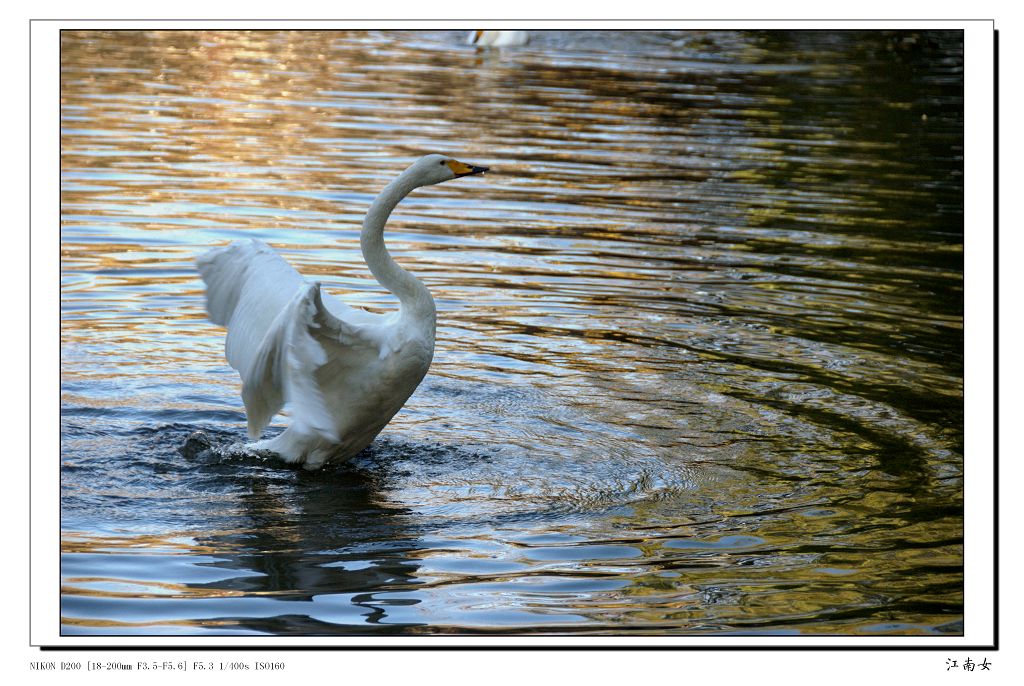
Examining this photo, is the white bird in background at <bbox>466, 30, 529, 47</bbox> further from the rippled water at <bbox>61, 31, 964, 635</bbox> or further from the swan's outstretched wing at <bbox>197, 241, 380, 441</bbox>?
the swan's outstretched wing at <bbox>197, 241, 380, 441</bbox>

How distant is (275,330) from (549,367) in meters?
3.30

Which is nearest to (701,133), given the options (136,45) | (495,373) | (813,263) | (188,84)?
(813,263)

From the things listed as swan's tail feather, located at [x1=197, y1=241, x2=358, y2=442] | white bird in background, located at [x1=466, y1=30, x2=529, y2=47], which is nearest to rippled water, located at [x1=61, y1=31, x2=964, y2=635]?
swan's tail feather, located at [x1=197, y1=241, x2=358, y2=442]

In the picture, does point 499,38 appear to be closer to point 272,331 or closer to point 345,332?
point 345,332

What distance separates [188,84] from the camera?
1805 centimetres

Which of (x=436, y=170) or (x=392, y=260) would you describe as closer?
(x=392, y=260)

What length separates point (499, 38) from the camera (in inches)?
855

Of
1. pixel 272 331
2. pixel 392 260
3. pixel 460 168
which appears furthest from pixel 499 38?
pixel 272 331

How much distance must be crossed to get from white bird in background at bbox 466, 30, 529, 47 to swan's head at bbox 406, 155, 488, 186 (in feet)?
48.7

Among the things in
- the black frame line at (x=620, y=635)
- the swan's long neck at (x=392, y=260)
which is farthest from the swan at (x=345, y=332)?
the black frame line at (x=620, y=635)

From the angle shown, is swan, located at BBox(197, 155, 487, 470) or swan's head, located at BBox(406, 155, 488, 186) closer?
swan, located at BBox(197, 155, 487, 470)

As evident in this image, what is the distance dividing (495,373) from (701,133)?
827 cm

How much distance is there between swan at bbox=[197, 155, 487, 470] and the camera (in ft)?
21.7

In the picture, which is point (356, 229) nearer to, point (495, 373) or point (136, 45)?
point (495, 373)
